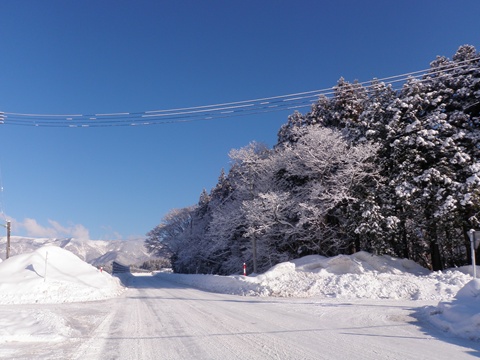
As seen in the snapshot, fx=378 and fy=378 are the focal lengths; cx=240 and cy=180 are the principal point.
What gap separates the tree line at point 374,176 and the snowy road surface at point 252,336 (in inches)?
464

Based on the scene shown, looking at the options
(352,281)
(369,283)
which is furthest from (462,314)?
(352,281)

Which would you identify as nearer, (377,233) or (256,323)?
(256,323)

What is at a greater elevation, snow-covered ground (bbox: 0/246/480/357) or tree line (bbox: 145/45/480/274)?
tree line (bbox: 145/45/480/274)

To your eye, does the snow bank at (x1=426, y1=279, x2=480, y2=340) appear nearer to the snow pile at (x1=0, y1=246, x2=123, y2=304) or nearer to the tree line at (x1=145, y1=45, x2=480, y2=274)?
the tree line at (x1=145, y1=45, x2=480, y2=274)

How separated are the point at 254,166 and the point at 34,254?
17.2 meters

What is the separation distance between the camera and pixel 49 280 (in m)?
18.3

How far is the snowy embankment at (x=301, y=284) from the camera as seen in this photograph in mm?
9391

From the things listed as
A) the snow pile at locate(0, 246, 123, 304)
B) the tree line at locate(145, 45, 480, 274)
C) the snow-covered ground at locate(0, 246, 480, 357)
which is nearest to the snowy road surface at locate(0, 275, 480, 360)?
the snow-covered ground at locate(0, 246, 480, 357)

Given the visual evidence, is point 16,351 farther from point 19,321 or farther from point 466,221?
point 466,221

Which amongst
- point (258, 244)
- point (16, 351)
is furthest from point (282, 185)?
point (16, 351)

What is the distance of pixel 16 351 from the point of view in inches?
261

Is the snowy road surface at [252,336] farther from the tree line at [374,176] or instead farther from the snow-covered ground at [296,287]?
the tree line at [374,176]

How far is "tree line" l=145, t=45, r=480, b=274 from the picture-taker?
22031 millimetres

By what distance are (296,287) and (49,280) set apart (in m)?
12.0
